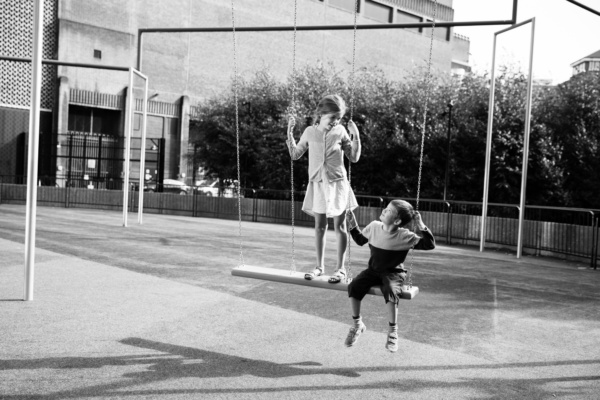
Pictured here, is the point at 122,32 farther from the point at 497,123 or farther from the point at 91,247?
the point at 91,247

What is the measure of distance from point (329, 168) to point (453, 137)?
1830 cm

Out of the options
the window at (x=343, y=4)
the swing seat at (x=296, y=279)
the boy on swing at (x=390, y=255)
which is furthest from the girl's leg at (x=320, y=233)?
the window at (x=343, y=4)

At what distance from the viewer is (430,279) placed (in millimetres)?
11148

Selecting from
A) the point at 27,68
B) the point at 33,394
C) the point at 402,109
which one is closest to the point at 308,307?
the point at 33,394

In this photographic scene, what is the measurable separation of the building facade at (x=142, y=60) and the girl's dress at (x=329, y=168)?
82.5ft

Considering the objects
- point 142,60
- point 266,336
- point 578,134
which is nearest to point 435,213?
point 578,134

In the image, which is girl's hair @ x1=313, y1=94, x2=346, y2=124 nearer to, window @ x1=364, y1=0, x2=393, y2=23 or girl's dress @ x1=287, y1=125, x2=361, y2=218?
girl's dress @ x1=287, y1=125, x2=361, y2=218

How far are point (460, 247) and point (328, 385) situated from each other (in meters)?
14.1

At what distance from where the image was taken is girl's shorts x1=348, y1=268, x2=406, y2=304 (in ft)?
18.6

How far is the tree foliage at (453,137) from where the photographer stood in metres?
22.3

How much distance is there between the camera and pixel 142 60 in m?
43.3

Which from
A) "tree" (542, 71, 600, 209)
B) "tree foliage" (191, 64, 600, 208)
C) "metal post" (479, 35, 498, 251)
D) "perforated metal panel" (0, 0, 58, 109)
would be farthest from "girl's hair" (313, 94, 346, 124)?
"perforated metal panel" (0, 0, 58, 109)

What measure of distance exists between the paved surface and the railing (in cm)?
424

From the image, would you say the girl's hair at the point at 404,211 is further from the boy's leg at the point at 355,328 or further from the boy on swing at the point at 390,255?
the boy's leg at the point at 355,328
